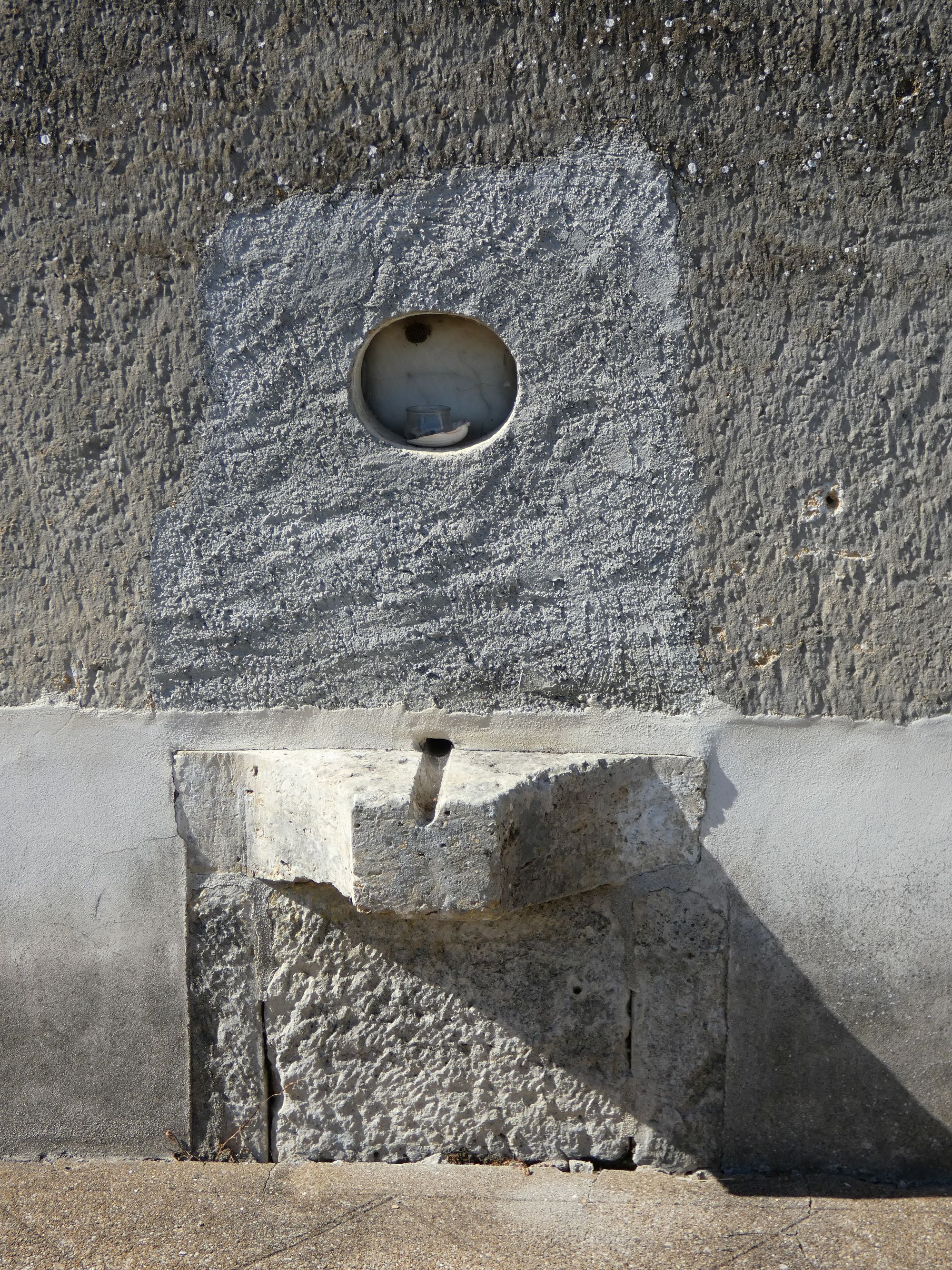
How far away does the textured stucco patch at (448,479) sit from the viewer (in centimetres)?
198

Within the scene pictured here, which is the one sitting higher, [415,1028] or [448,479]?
[448,479]

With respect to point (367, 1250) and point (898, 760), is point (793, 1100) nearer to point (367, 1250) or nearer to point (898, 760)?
point (898, 760)

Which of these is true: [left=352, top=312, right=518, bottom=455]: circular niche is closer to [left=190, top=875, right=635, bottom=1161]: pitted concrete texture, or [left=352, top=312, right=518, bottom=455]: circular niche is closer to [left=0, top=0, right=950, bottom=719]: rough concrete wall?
[left=0, top=0, right=950, bottom=719]: rough concrete wall

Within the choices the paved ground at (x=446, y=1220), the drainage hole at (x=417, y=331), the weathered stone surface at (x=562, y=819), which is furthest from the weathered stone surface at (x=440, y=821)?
the drainage hole at (x=417, y=331)

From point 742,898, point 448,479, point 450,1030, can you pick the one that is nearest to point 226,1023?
point 450,1030

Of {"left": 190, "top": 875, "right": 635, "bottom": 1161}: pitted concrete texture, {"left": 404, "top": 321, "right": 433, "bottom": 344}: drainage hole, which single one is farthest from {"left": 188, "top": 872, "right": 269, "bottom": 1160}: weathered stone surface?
{"left": 404, "top": 321, "right": 433, "bottom": 344}: drainage hole

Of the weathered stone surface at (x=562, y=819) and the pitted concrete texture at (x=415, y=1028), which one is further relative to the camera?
the pitted concrete texture at (x=415, y=1028)

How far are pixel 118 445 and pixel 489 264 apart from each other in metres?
0.86

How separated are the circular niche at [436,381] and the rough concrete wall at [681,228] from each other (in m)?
0.33

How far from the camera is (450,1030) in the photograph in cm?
217

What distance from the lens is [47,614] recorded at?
7.05 ft

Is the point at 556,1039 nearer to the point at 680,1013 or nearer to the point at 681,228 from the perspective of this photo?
the point at 680,1013

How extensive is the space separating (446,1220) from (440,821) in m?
0.85

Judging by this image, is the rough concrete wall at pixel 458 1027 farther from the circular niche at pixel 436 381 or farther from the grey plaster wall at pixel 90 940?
the circular niche at pixel 436 381
